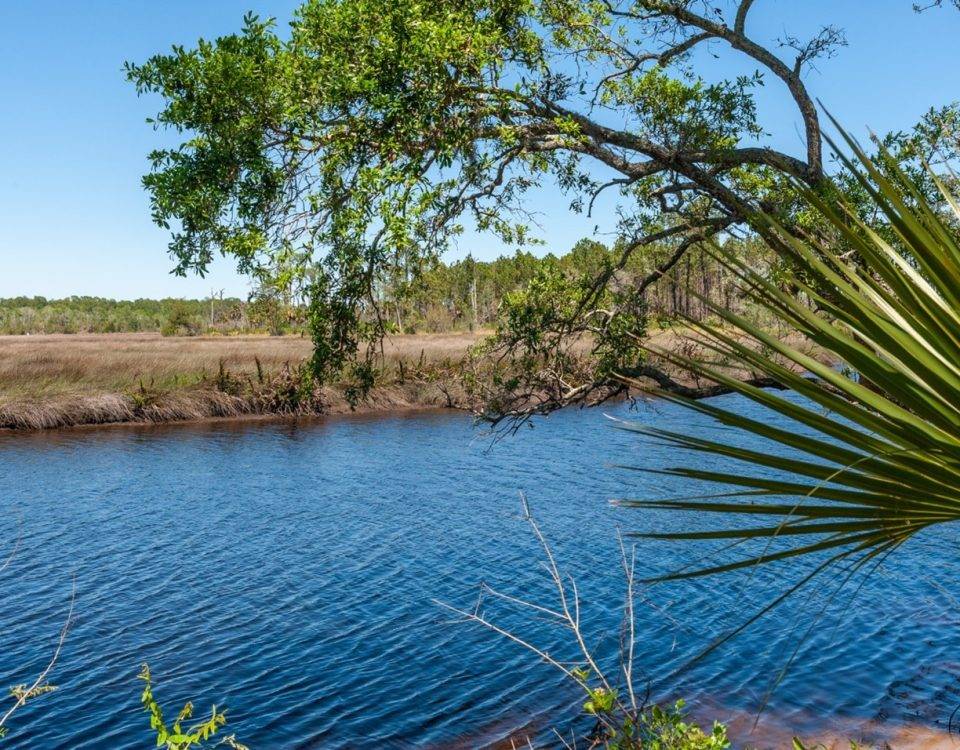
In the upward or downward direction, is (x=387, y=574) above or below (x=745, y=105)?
below

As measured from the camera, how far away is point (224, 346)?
4131 centimetres

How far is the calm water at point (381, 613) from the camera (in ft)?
32.5

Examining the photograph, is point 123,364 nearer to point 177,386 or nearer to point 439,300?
point 177,386

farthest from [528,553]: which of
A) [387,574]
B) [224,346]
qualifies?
[224,346]

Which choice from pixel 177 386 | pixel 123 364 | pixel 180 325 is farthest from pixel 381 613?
pixel 180 325

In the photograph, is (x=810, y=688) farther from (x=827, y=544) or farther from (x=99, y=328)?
(x=99, y=328)

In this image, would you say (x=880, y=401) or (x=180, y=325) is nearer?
(x=880, y=401)

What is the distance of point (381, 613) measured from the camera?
1304cm

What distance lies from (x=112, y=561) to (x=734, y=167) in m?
11.8

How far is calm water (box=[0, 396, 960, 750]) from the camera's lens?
32.5ft

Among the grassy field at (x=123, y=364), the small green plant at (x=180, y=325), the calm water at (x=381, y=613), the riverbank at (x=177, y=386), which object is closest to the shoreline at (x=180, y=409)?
the riverbank at (x=177, y=386)

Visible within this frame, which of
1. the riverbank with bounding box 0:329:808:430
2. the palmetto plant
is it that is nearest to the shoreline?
the riverbank with bounding box 0:329:808:430

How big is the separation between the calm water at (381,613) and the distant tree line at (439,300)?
3.38 metres

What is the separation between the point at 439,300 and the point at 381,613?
8722cm
